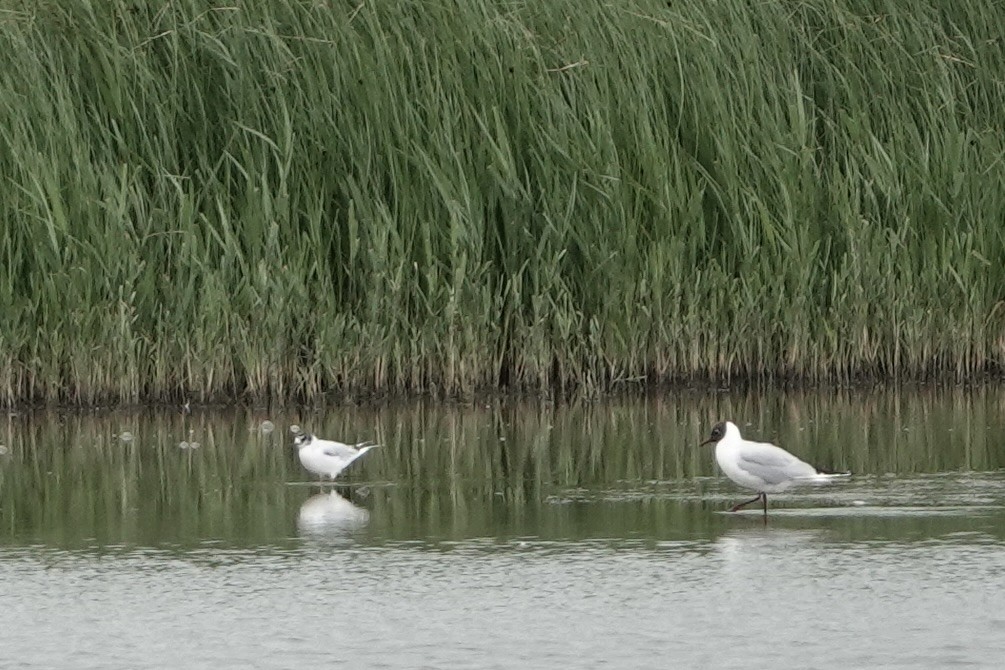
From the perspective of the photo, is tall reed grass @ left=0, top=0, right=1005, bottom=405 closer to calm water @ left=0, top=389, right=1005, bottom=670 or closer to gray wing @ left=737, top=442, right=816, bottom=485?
calm water @ left=0, top=389, right=1005, bottom=670

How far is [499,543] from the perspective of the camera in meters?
8.05

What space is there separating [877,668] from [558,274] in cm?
658

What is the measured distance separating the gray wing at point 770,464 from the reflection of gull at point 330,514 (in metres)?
1.57

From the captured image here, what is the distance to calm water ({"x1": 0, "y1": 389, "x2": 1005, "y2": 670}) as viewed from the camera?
646 centimetres

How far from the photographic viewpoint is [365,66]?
12508 millimetres

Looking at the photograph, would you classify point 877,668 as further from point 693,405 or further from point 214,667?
point 693,405

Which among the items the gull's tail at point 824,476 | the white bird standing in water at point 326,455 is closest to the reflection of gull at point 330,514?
the white bird standing in water at point 326,455

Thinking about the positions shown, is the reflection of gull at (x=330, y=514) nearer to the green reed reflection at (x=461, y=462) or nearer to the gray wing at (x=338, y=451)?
the green reed reflection at (x=461, y=462)

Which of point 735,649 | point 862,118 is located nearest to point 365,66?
point 862,118

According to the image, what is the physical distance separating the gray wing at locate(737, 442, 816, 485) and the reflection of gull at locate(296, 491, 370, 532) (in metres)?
1.57

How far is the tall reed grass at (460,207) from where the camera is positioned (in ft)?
39.4

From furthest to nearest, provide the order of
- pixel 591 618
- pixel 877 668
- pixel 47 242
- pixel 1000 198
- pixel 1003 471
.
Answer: pixel 1000 198
pixel 47 242
pixel 1003 471
pixel 591 618
pixel 877 668

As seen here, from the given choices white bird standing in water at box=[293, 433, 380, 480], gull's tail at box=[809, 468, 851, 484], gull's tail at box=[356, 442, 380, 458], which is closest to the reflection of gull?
white bird standing in water at box=[293, 433, 380, 480]

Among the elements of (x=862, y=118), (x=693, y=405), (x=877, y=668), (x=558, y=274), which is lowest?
(x=877, y=668)
